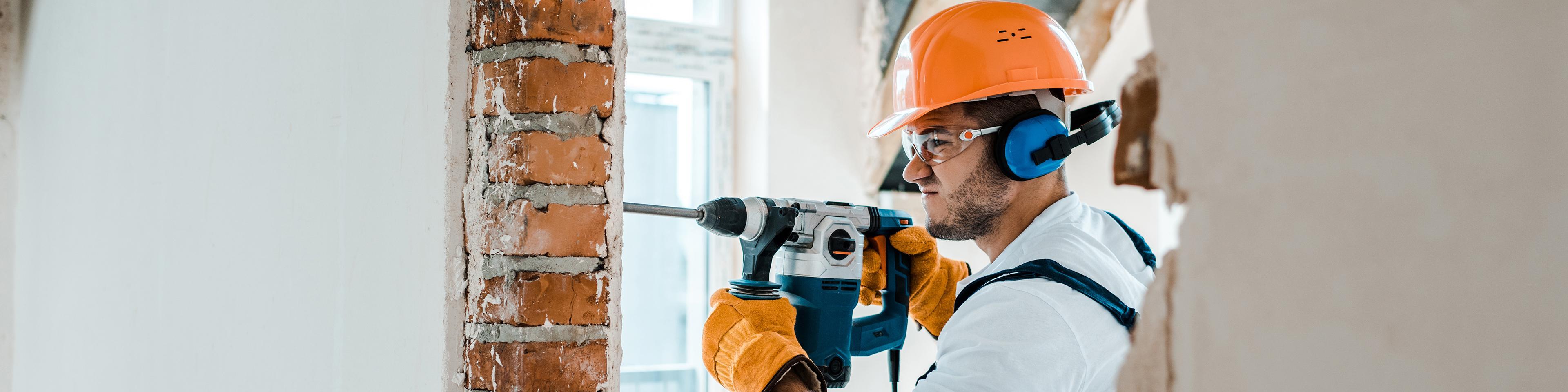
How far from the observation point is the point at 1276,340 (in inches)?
9.2

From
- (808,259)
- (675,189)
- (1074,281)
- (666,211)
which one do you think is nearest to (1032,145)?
(1074,281)

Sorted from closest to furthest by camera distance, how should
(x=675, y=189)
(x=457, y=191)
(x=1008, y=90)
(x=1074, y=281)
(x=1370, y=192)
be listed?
1. (x=1370, y=192)
2. (x=457, y=191)
3. (x=1074, y=281)
4. (x=1008, y=90)
5. (x=675, y=189)

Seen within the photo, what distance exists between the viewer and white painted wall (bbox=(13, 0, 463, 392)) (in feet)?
3.27

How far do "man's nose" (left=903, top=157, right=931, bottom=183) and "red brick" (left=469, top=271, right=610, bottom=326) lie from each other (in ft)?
2.05

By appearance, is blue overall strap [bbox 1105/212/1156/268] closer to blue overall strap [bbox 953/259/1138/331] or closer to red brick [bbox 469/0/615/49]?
blue overall strap [bbox 953/259/1138/331]

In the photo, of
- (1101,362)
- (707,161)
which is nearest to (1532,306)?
(1101,362)

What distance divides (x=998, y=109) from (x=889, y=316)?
0.49 m

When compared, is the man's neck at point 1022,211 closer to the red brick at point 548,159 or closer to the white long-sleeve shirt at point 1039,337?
the white long-sleeve shirt at point 1039,337

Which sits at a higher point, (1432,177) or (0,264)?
(1432,177)

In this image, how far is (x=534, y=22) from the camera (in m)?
1.01

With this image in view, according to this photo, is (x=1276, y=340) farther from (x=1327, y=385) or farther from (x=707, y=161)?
(x=707, y=161)

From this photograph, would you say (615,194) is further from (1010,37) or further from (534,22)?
(1010,37)

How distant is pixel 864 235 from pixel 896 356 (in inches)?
11.1

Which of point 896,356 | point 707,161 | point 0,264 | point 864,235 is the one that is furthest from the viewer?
point 707,161
